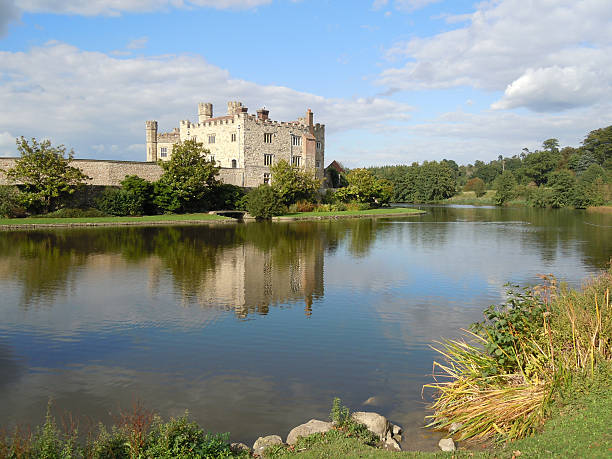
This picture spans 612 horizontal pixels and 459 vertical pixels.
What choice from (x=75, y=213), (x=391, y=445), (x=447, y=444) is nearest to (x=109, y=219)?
(x=75, y=213)

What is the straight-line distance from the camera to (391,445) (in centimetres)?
588

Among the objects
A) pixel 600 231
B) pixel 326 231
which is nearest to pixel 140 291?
pixel 326 231

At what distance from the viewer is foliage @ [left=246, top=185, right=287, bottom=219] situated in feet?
153

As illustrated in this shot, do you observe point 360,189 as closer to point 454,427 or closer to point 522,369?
point 522,369

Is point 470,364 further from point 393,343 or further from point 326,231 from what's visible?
point 326,231

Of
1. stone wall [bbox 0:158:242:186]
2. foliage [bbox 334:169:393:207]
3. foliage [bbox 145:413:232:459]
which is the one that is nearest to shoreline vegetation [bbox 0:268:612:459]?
foliage [bbox 145:413:232:459]

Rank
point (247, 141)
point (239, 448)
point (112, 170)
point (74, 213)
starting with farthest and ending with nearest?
point (247, 141) → point (112, 170) → point (74, 213) → point (239, 448)

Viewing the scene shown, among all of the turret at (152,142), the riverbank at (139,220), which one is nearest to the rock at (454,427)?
the riverbank at (139,220)

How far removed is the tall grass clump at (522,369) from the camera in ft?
19.9

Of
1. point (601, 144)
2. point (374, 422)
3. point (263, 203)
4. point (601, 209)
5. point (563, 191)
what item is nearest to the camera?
point (374, 422)

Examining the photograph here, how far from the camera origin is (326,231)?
3425cm

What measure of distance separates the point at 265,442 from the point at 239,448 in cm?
34

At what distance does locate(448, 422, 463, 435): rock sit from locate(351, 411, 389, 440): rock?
91cm

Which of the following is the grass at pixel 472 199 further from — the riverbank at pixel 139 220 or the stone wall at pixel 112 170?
the stone wall at pixel 112 170
